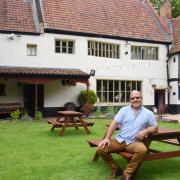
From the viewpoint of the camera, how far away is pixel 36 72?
19.8 metres

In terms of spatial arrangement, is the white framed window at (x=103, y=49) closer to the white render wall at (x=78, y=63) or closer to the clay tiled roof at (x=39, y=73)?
the white render wall at (x=78, y=63)

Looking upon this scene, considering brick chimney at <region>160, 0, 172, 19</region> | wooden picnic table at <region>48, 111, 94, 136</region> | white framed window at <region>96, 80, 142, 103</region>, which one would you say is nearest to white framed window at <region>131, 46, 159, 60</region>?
white framed window at <region>96, 80, 142, 103</region>

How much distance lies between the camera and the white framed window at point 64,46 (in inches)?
900

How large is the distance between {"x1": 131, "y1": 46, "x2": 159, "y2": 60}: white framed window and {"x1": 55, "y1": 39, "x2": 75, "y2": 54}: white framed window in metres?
5.06

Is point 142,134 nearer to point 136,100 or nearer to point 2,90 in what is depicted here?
point 136,100

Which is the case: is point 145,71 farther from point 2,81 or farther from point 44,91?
point 2,81

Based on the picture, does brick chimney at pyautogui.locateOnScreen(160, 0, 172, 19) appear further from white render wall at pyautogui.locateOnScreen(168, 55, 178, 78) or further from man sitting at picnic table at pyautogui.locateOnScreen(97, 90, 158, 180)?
man sitting at picnic table at pyautogui.locateOnScreen(97, 90, 158, 180)

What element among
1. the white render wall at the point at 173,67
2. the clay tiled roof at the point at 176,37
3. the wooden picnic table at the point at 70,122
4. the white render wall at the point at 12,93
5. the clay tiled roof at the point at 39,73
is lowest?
the wooden picnic table at the point at 70,122

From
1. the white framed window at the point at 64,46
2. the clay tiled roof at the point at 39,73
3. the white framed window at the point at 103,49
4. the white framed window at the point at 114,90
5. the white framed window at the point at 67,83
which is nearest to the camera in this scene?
the clay tiled roof at the point at 39,73

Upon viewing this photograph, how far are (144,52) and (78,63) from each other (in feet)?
19.3

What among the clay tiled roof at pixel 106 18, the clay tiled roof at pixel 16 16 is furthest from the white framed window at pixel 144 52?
the clay tiled roof at pixel 16 16

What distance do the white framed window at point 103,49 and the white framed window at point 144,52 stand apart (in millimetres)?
1418

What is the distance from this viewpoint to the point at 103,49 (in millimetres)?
24562

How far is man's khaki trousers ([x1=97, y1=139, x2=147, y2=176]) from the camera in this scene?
6.01 meters
